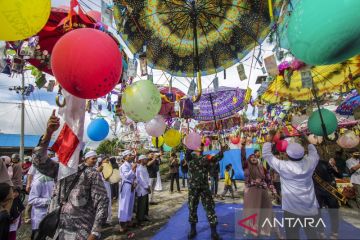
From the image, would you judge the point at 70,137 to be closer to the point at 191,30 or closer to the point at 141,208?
the point at 191,30

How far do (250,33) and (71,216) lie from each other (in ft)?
15.1

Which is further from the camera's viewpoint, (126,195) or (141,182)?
(141,182)

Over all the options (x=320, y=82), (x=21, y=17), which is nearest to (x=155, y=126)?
(x=21, y=17)

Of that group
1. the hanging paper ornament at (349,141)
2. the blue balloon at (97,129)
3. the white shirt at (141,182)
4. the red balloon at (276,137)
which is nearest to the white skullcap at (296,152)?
the red balloon at (276,137)

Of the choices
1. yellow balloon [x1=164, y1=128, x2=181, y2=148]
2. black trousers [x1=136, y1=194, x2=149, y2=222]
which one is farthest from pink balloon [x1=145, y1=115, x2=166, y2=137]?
black trousers [x1=136, y1=194, x2=149, y2=222]

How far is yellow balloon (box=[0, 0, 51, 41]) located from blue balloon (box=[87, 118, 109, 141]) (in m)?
3.24

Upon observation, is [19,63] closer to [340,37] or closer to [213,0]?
[213,0]

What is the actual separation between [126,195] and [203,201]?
2284 millimetres

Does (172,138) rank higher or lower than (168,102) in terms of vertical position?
lower

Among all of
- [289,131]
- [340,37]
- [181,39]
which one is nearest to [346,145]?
[289,131]

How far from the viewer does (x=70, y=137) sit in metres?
2.93

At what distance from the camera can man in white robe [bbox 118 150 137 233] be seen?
6.10m

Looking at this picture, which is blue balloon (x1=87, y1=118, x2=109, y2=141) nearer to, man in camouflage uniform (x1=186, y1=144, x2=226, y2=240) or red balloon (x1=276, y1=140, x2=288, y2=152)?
man in camouflage uniform (x1=186, y1=144, x2=226, y2=240)

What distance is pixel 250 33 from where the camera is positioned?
201 inches
